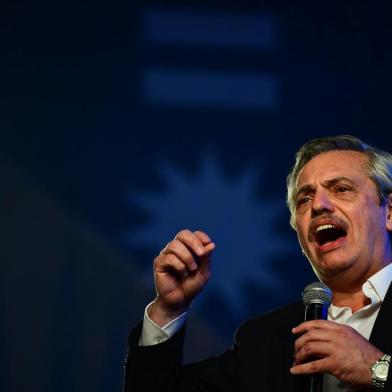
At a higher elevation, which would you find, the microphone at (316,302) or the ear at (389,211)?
the ear at (389,211)

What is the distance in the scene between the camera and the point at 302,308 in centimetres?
183

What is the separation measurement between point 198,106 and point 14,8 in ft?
2.74

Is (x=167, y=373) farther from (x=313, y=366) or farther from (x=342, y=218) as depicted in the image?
(x=342, y=218)

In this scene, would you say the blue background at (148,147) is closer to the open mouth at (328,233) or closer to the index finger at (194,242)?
the open mouth at (328,233)

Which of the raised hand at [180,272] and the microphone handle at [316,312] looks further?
the raised hand at [180,272]

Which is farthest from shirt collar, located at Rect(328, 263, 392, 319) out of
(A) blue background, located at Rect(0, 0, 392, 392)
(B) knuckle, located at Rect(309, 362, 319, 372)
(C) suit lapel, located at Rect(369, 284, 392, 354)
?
(A) blue background, located at Rect(0, 0, 392, 392)

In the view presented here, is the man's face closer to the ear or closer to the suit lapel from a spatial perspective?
the ear

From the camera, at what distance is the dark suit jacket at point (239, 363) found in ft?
5.41

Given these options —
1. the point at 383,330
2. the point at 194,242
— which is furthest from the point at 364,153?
the point at 194,242

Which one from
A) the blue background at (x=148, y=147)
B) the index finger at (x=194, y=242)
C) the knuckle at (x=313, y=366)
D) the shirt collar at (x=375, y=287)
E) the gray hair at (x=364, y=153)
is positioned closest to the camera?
the knuckle at (x=313, y=366)

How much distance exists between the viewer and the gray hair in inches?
78.0

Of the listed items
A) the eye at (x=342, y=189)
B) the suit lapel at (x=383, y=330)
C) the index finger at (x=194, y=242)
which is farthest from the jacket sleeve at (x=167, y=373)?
the eye at (x=342, y=189)

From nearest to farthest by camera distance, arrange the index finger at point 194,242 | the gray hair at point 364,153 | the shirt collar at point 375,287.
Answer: the index finger at point 194,242 → the shirt collar at point 375,287 → the gray hair at point 364,153

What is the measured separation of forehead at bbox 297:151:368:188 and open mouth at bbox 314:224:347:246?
0.14 metres
